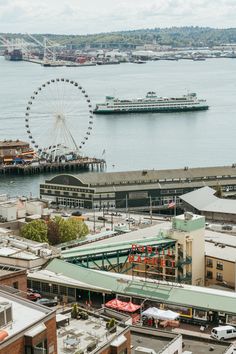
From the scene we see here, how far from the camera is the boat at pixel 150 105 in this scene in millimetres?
72625

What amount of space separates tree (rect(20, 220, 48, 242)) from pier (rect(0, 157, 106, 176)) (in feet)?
71.3

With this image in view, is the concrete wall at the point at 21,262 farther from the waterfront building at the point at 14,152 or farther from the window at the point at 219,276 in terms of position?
the waterfront building at the point at 14,152

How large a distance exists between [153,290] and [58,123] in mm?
30658

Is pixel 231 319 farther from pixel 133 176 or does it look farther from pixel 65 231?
pixel 133 176

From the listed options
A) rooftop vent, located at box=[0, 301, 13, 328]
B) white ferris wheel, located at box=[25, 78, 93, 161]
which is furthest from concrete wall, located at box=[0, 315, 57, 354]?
white ferris wheel, located at box=[25, 78, 93, 161]

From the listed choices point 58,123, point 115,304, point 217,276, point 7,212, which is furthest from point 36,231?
point 58,123

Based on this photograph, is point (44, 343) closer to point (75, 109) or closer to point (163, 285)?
point (163, 285)

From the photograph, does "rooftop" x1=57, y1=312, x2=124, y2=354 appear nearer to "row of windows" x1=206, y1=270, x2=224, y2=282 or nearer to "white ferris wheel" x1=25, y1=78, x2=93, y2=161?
"row of windows" x1=206, y1=270, x2=224, y2=282

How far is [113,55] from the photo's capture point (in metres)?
181

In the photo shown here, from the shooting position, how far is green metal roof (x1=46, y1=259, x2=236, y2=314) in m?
14.8

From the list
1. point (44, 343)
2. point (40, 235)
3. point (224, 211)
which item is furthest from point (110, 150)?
point (44, 343)

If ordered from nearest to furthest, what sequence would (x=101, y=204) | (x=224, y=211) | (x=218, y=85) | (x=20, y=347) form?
(x=20, y=347) → (x=224, y=211) → (x=101, y=204) → (x=218, y=85)

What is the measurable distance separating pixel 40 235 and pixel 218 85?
89.9 metres

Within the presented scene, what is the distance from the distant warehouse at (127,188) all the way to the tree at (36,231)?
8.74 meters
